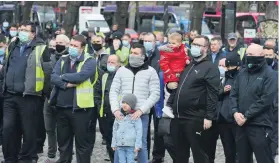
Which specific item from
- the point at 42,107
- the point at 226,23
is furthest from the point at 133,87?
the point at 226,23

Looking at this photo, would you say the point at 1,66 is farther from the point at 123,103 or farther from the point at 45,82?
the point at 123,103

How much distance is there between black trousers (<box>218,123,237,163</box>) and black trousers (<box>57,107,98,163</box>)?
193 centimetres

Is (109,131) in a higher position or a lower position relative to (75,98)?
lower

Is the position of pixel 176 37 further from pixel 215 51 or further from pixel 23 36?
pixel 215 51

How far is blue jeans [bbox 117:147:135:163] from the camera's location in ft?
32.7

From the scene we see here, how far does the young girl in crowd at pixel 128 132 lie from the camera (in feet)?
32.3

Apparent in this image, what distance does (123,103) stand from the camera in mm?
9852

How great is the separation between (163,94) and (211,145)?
1.05 m

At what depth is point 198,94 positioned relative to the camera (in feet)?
30.7

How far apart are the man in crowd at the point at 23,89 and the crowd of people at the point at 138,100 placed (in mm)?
15

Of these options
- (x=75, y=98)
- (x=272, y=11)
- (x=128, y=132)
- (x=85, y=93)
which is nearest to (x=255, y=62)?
(x=128, y=132)

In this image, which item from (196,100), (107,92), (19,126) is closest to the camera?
(196,100)

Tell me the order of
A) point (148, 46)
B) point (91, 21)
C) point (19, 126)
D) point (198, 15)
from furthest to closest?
1. point (91, 21)
2. point (198, 15)
3. point (148, 46)
4. point (19, 126)

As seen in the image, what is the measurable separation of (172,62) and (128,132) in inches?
44.5
